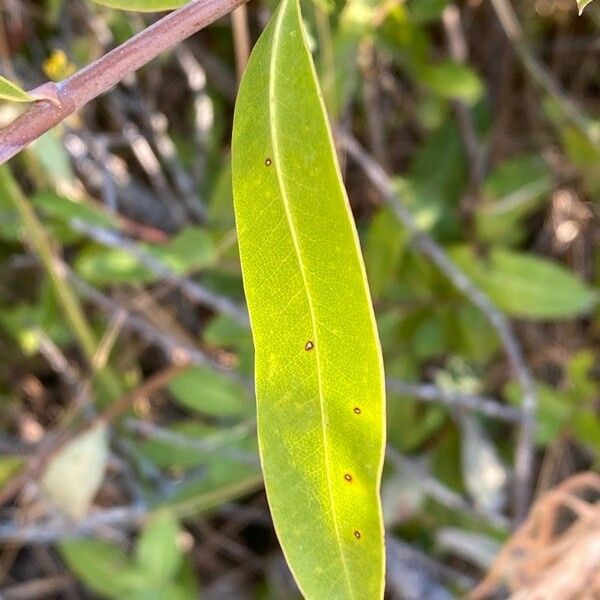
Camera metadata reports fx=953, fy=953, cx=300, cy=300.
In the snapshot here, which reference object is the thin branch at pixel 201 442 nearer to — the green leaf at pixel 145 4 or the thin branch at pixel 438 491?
the thin branch at pixel 438 491

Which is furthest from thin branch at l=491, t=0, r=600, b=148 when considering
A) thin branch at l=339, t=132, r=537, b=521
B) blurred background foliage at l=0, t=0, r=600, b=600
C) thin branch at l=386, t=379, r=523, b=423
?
thin branch at l=386, t=379, r=523, b=423

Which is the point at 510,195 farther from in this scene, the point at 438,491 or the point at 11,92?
the point at 11,92

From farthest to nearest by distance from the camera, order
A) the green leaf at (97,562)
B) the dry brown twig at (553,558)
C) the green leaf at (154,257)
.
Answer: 1. the green leaf at (97,562)
2. the green leaf at (154,257)
3. the dry brown twig at (553,558)

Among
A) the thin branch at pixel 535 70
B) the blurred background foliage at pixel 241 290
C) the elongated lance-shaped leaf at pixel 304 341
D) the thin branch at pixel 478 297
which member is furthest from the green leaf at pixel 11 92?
the thin branch at pixel 535 70

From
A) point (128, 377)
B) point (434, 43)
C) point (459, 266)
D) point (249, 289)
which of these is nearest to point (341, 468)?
point (249, 289)

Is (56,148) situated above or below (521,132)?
above

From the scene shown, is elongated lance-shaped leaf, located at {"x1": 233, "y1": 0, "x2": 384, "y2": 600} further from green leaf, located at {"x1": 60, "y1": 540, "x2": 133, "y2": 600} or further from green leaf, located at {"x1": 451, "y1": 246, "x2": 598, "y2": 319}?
green leaf, located at {"x1": 60, "y1": 540, "x2": 133, "y2": 600}

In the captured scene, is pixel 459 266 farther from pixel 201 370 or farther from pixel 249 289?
pixel 249 289

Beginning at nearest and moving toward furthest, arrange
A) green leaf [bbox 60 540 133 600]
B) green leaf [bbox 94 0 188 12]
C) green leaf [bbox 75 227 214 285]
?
green leaf [bbox 94 0 188 12], green leaf [bbox 75 227 214 285], green leaf [bbox 60 540 133 600]
